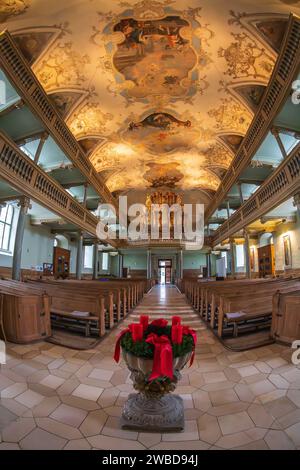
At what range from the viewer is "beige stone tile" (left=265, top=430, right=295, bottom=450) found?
1.66m

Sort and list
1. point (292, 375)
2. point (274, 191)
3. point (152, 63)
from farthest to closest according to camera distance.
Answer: point (274, 191) < point (152, 63) < point (292, 375)

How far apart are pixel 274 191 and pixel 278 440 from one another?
8903 mm

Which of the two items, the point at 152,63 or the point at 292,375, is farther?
the point at 152,63

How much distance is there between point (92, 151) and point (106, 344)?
11646 millimetres

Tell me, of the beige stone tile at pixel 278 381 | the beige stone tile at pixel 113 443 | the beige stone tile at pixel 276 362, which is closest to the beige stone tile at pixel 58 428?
the beige stone tile at pixel 113 443

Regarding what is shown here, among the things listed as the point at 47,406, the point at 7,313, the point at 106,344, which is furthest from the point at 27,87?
the point at 47,406

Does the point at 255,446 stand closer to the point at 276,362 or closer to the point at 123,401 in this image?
the point at 123,401

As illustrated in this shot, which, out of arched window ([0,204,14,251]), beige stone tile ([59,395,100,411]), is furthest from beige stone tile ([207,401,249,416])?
arched window ([0,204,14,251])

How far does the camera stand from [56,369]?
311 centimetres

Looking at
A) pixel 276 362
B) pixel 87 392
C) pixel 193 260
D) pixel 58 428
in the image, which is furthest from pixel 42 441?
pixel 193 260

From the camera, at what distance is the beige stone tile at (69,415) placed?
6.57 feet

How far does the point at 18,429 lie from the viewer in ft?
6.13

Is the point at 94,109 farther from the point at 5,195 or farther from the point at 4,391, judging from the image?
the point at 4,391

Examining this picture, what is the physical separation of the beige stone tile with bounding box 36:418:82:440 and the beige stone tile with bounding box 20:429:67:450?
1.7 inches
